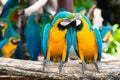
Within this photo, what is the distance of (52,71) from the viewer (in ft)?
9.22

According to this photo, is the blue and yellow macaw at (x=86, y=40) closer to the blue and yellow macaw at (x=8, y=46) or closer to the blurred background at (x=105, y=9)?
the blue and yellow macaw at (x=8, y=46)

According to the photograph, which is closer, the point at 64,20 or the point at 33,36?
the point at 64,20

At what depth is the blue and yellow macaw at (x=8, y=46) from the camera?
3.47m

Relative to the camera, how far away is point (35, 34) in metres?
3.68

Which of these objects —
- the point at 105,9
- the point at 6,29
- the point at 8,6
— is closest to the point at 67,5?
the point at 8,6

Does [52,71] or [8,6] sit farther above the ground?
[8,6]

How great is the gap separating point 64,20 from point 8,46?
3.31 ft

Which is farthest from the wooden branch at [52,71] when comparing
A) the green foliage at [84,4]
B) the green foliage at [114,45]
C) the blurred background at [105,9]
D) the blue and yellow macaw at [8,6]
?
the green foliage at [84,4]

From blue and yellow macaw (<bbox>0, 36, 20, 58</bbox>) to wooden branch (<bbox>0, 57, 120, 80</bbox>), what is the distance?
582 mm

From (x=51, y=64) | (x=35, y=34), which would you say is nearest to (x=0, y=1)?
(x=35, y=34)

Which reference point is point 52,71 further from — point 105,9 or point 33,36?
point 105,9

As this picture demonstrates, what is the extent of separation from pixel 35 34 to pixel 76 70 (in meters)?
0.99

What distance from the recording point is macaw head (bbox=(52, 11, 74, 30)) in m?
2.62

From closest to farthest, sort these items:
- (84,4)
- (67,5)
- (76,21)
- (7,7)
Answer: (76,21) → (7,7) → (67,5) → (84,4)
